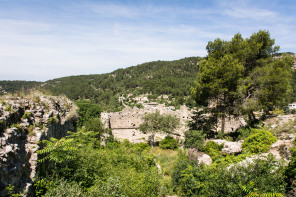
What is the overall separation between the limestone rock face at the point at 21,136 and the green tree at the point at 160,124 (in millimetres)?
Answer: 12214

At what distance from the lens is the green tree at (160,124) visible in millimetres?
16969

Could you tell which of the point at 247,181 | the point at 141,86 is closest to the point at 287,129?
the point at 247,181

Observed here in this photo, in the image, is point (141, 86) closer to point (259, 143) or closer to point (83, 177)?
point (259, 143)

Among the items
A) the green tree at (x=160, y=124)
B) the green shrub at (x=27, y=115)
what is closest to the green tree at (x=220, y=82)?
the green tree at (x=160, y=124)

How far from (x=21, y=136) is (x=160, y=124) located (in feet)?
45.5

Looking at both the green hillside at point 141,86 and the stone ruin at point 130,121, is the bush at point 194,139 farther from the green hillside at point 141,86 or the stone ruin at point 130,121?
the green hillside at point 141,86

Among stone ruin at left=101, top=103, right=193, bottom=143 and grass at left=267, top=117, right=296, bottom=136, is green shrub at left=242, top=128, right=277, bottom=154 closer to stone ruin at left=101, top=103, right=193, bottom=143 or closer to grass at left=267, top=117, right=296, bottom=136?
grass at left=267, top=117, right=296, bottom=136

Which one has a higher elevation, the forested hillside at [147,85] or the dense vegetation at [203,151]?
the forested hillside at [147,85]

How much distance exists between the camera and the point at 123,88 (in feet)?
249

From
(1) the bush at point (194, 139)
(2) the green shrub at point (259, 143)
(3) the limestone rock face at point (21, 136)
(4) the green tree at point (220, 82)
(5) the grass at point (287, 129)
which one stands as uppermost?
(4) the green tree at point (220, 82)

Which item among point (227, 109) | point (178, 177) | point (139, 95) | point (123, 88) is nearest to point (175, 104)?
point (139, 95)

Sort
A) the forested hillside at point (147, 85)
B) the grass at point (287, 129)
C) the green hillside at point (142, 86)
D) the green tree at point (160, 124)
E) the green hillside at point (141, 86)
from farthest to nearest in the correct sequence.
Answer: the forested hillside at point (147, 85)
the green hillside at point (141, 86)
the green hillside at point (142, 86)
the green tree at point (160, 124)
the grass at point (287, 129)

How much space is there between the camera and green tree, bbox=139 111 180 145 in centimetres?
1697

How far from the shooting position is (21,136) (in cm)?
398
